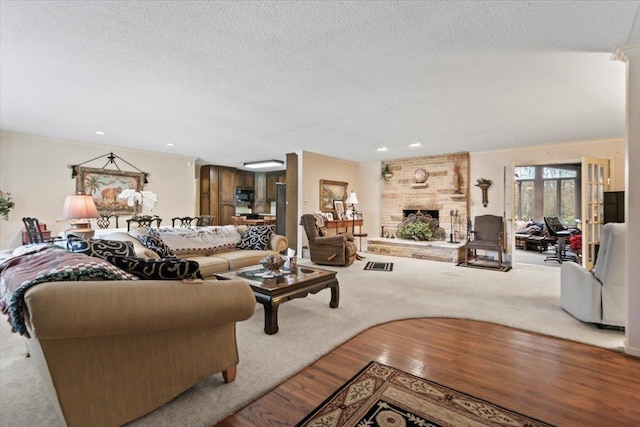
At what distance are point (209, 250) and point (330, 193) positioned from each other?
12.4 ft

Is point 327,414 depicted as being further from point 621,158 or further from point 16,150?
point 621,158

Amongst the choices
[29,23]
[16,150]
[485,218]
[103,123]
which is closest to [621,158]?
[485,218]

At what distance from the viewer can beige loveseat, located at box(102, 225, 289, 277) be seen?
382 centimetres

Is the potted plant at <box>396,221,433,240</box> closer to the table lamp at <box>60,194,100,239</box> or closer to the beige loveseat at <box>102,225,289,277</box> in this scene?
the beige loveseat at <box>102,225,289,277</box>

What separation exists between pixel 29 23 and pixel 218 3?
1.38 m

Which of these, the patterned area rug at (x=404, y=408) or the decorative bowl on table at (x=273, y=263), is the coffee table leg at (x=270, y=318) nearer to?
the decorative bowl on table at (x=273, y=263)

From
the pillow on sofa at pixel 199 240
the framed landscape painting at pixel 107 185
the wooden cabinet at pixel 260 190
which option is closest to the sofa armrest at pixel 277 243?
the pillow on sofa at pixel 199 240

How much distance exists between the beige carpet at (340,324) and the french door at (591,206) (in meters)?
0.64

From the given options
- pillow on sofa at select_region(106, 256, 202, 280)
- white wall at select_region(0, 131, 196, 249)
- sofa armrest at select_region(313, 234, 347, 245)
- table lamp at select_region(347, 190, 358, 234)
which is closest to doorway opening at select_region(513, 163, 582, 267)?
table lamp at select_region(347, 190, 358, 234)

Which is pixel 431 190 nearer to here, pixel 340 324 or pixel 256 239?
pixel 256 239

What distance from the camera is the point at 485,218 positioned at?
647cm

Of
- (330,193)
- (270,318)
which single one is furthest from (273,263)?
(330,193)

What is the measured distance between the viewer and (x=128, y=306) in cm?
138

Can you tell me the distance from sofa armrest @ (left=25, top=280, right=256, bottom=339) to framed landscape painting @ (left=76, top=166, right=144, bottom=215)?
5567mm
